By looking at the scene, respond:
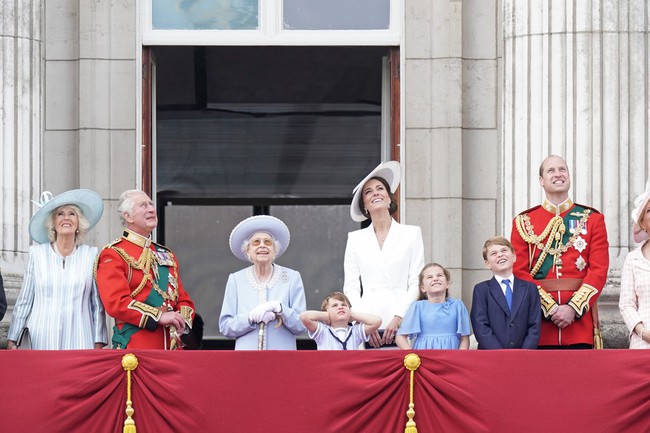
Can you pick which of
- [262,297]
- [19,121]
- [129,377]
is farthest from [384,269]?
[19,121]

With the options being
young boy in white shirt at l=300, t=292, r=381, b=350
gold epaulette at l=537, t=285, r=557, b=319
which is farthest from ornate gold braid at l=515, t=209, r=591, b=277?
young boy in white shirt at l=300, t=292, r=381, b=350

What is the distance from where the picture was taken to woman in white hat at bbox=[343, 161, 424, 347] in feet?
38.4

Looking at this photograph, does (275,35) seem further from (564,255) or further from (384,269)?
(564,255)

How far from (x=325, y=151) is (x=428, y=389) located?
8.12 metres

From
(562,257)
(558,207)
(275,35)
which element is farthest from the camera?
(275,35)

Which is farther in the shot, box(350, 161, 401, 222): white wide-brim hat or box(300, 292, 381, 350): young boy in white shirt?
box(350, 161, 401, 222): white wide-brim hat

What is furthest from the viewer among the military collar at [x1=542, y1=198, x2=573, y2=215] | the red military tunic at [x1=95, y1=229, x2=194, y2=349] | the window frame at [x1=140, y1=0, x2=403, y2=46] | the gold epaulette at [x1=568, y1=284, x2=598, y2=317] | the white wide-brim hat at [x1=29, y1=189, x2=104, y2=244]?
the window frame at [x1=140, y1=0, x2=403, y2=46]

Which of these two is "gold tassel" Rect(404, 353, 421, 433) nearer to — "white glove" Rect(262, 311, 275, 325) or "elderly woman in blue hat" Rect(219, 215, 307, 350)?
"elderly woman in blue hat" Rect(219, 215, 307, 350)

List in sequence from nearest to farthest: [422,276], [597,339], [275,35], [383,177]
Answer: [422,276]
[597,339]
[383,177]
[275,35]

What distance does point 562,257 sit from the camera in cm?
1171

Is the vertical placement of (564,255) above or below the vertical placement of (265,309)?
above

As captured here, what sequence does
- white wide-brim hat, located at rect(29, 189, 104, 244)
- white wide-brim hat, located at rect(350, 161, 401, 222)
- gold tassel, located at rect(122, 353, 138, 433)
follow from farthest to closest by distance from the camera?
white wide-brim hat, located at rect(350, 161, 401, 222)
white wide-brim hat, located at rect(29, 189, 104, 244)
gold tassel, located at rect(122, 353, 138, 433)

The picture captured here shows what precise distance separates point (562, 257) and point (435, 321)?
109cm

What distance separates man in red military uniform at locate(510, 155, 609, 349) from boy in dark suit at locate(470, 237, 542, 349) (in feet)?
0.89
